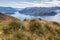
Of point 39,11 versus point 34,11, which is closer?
point 39,11

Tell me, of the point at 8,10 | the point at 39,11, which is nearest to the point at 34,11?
the point at 39,11

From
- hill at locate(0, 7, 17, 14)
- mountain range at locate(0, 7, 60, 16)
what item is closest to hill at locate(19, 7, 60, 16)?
mountain range at locate(0, 7, 60, 16)

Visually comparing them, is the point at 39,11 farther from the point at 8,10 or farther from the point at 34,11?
the point at 8,10

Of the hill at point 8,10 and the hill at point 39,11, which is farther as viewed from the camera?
the hill at point 39,11

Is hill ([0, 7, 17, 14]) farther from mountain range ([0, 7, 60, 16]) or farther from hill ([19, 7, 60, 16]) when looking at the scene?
hill ([19, 7, 60, 16])

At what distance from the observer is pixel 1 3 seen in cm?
2089

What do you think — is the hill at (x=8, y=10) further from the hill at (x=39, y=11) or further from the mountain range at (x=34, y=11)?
the hill at (x=39, y=11)

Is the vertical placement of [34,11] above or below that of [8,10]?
below

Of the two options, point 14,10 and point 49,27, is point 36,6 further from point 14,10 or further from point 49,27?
point 49,27

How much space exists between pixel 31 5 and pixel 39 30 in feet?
26.5

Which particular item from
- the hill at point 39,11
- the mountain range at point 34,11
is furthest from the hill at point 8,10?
the hill at point 39,11

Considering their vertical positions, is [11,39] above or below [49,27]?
above

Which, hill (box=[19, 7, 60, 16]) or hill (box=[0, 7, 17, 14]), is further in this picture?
hill (box=[19, 7, 60, 16])

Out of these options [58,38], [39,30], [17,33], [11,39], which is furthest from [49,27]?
[11,39]
